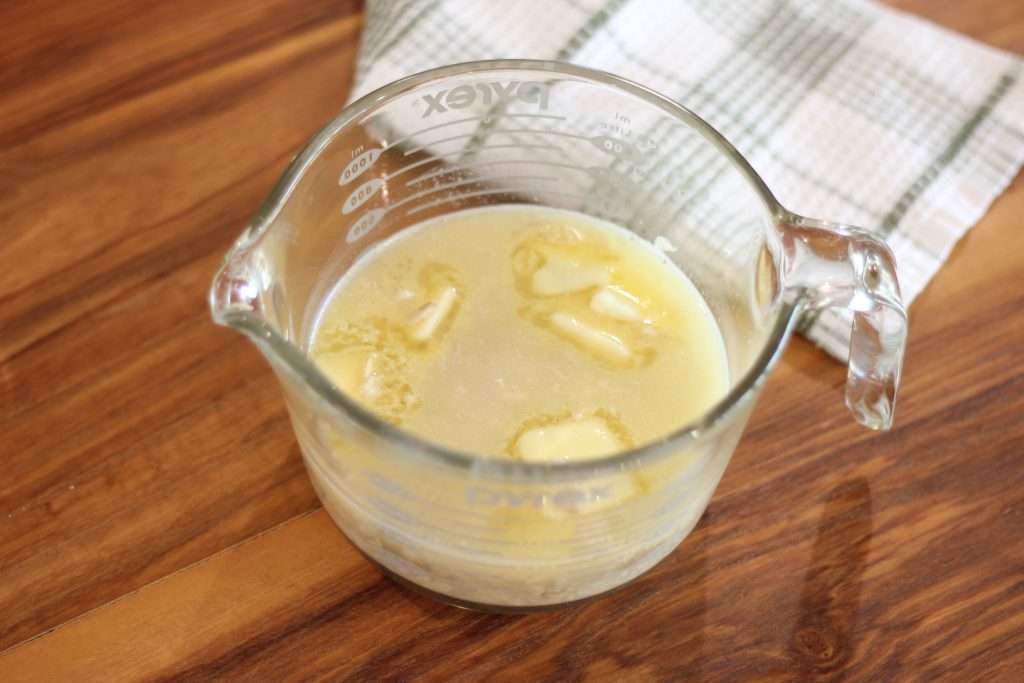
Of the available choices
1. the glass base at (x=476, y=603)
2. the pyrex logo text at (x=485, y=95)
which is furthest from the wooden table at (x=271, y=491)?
the pyrex logo text at (x=485, y=95)

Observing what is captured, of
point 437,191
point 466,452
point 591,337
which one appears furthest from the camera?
point 437,191

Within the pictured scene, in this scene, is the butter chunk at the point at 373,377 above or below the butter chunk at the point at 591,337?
below

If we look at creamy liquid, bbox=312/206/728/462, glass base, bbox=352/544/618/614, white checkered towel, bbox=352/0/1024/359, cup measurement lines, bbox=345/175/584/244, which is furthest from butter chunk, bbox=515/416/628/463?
white checkered towel, bbox=352/0/1024/359

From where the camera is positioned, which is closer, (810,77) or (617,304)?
(617,304)

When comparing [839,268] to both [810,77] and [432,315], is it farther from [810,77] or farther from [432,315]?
[810,77]

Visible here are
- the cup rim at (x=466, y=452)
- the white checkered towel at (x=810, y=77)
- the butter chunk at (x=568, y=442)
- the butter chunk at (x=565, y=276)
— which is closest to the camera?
the cup rim at (x=466, y=452)

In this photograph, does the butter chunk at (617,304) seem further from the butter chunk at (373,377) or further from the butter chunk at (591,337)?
the butter chunk at (373,377)

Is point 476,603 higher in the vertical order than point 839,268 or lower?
lower

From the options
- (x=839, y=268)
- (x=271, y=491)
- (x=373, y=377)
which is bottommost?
(x=271, y=491)

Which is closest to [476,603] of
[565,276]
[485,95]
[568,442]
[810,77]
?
[568,442]
